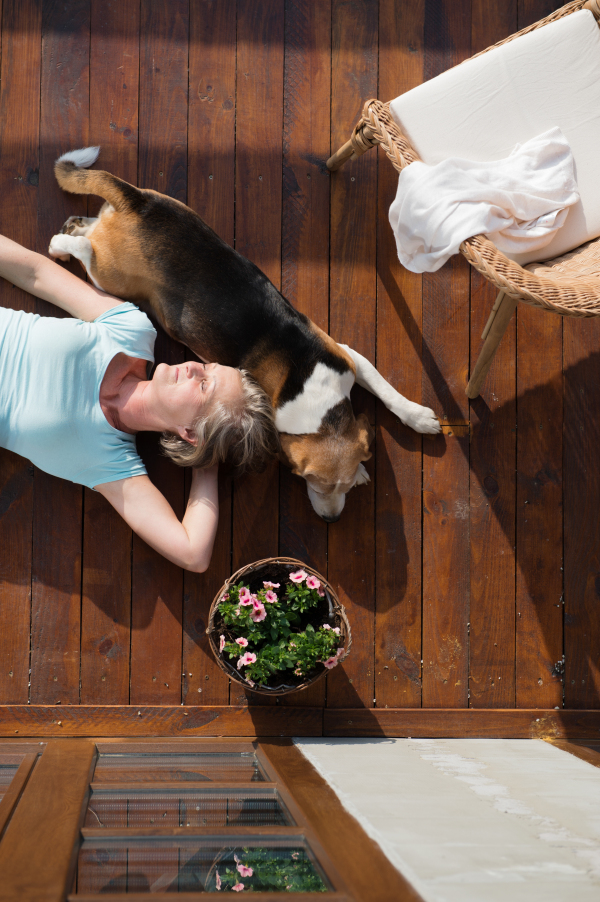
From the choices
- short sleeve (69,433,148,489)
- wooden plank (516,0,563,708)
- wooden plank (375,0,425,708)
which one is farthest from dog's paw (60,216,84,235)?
wooden plank (516,0,563,708)

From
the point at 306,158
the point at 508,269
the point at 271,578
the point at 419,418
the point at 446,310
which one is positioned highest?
the point at 306,158

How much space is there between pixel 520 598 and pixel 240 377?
1.66 metres

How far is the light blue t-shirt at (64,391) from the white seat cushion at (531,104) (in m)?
1.42

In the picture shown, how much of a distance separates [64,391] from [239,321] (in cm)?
75

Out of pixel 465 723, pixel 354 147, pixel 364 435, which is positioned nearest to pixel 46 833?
pixel 364 435

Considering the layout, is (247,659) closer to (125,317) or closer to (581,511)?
(125,317)

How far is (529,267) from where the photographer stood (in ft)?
7.75

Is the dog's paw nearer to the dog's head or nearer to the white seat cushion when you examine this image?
the dog's head

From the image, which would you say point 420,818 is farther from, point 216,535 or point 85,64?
point 85,64

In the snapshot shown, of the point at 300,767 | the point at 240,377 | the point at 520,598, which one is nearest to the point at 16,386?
the point at 240,377

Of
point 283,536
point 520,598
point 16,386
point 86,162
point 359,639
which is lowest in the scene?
point 359,639

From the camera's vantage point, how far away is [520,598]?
116 inches

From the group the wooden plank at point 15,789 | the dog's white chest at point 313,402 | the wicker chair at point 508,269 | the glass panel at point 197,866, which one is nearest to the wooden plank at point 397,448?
the wicker chair at point 508,269

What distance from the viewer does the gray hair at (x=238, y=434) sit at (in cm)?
242
